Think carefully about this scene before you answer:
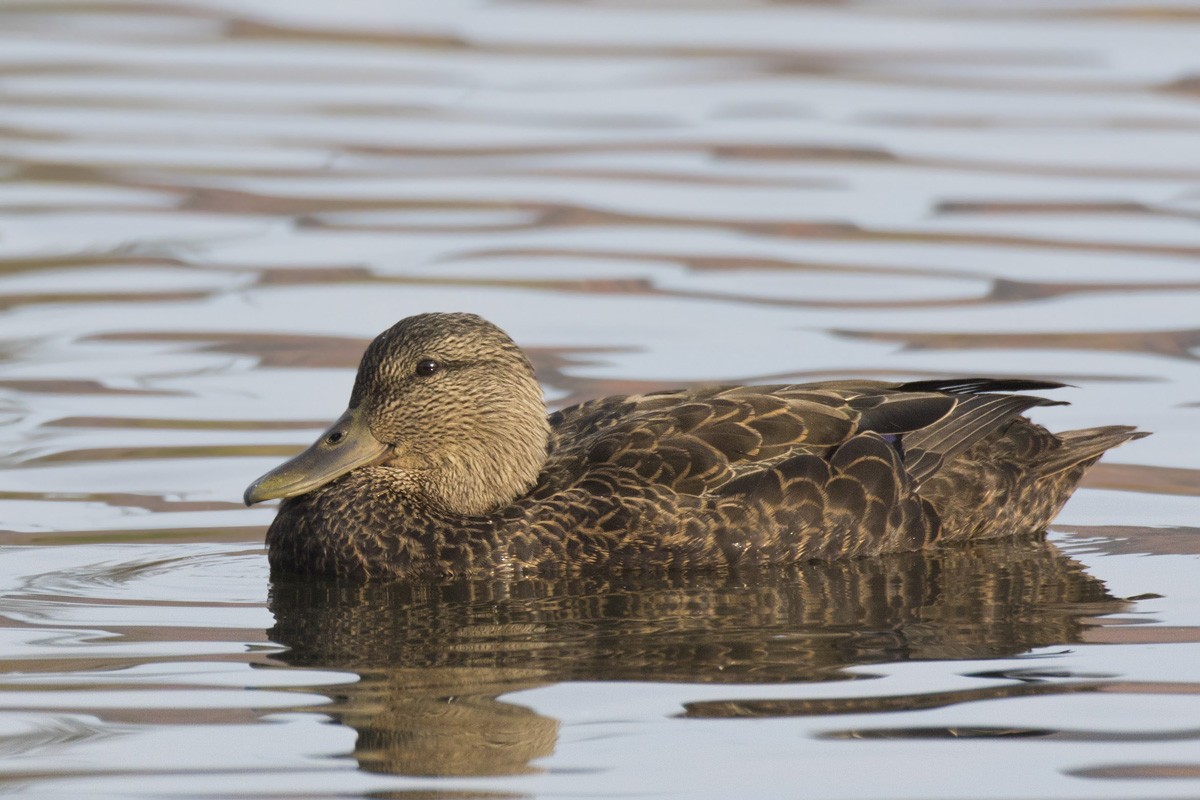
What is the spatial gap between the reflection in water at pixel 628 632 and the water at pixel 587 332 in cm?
3

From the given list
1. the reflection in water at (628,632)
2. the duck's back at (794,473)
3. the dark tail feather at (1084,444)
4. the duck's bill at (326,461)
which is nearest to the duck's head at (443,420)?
the duck's bill at (326,461)

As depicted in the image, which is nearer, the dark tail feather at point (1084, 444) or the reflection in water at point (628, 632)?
the reflection in water at point (628, 632)

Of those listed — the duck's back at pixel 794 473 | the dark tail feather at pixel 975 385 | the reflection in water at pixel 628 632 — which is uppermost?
the dark tail feather at pixel 975 385

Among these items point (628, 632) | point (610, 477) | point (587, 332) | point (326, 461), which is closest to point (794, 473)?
point (610, 477)

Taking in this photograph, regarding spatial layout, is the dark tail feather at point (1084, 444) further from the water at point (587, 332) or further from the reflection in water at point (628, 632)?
the reflection in water at point (628, 632)

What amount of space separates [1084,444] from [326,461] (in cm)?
330

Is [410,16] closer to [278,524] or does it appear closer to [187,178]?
[187,178]

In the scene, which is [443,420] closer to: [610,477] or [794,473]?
[610,477]

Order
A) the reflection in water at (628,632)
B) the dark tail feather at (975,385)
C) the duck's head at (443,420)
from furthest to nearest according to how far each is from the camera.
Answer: the dark tail feather at (975,385), the duck's head at (443,420), the reflection in water at (628,632)

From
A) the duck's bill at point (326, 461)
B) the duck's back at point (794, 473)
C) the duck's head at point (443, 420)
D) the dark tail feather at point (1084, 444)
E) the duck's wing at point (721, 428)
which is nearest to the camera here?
the duck's bill at point (326, 461)

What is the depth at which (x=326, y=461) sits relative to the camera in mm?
10023

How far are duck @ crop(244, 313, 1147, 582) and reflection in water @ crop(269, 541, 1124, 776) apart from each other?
14cm

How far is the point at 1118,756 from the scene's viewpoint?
7.20 meters

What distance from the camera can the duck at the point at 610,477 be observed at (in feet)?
32.4
